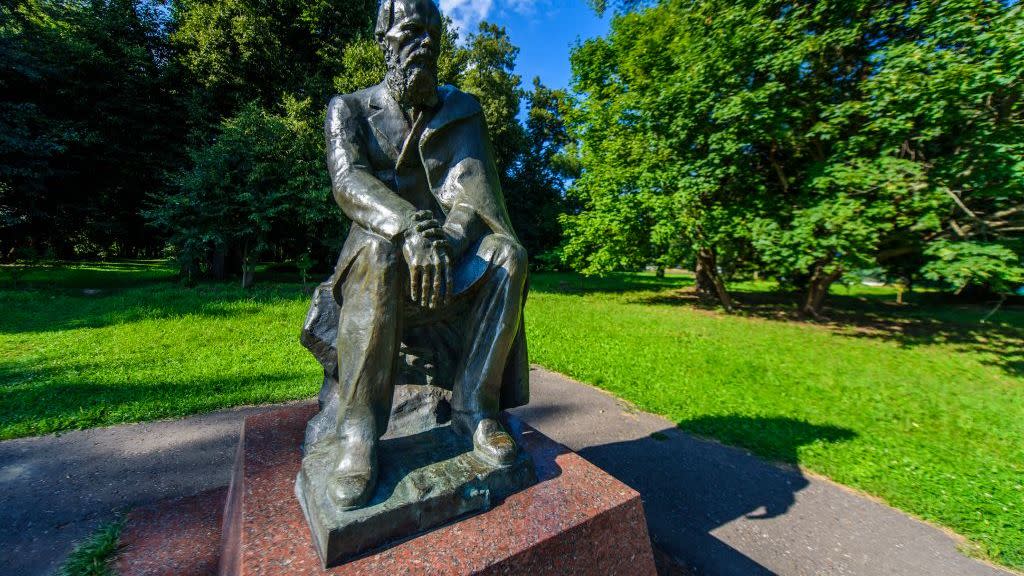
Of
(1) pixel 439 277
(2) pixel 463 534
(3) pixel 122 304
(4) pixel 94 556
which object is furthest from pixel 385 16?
(3) pixel 122 304

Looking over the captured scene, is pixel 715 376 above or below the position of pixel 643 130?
below

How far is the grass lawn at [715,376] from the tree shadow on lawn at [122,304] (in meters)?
0.07

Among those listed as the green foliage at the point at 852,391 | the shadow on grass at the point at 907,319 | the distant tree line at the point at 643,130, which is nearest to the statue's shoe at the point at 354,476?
the green foliage at the point at 852,391

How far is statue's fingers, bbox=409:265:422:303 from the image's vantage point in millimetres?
1709

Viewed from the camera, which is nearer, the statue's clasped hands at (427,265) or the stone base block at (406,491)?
the stone base block at (406,491)

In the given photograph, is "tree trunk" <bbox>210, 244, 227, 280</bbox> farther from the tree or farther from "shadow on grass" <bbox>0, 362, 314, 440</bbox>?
the tree

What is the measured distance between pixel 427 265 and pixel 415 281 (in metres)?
0.08

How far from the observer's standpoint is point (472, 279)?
187cm

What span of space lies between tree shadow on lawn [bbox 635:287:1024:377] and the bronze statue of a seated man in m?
9.36

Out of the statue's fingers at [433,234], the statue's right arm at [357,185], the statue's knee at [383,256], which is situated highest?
the statue's right arm at [357,185]

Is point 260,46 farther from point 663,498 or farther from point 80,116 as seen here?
point 663,498

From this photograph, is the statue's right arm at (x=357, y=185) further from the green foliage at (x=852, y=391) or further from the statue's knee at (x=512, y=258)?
the green foliage at (x=852, y=391)

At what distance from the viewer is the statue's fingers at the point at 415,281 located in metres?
1.71

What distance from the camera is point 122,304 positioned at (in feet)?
30.2
